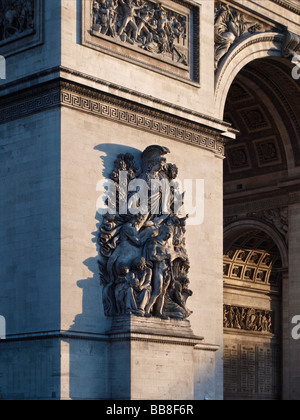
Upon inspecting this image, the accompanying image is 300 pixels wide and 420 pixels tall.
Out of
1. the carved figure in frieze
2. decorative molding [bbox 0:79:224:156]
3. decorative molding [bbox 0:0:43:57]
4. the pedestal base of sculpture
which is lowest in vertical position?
the pedestal base of sculpture

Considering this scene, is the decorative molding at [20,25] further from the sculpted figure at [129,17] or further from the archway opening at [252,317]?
the archway opening at [252,317]

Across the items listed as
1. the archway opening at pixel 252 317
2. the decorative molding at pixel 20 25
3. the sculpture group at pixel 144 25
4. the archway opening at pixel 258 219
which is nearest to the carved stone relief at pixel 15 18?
the decorative molding at pixel 20 25

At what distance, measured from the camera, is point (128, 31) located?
26.7 meters

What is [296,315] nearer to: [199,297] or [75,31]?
[199,297]

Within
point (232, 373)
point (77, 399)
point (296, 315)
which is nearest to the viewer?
point (77, 399)

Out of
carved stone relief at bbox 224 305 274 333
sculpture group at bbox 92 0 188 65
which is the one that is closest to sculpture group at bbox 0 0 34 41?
sculpture group at bbox 92 0 188 65

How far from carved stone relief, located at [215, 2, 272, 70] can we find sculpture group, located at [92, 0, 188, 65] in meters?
1.79

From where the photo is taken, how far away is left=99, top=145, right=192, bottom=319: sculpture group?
25203mm

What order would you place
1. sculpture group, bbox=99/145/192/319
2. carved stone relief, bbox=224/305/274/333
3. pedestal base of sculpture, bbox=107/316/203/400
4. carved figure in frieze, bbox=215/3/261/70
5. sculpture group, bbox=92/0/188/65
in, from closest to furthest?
1. pedestal base of sculpture, bbox=107/316/203/400
2. sculpture group, bbox=99/145/192/319
3. sculpture group, bbox=92/0/188/65
4. carved figure in frieze, bbox=215/3/261/70
5. carved stone relief, bbox=224/305/274/333

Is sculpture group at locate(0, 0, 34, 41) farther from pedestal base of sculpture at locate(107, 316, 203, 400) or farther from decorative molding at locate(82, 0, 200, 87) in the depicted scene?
pedestal base of sculpture at locate(107, 316, 203, 400)

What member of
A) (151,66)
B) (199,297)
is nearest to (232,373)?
(199,297)

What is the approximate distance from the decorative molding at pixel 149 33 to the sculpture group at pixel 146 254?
96.9 inches

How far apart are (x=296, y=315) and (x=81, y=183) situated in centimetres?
1290

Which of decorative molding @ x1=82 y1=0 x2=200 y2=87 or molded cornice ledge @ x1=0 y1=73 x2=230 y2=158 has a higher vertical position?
decorative molding @ x1=82 y1=0 x2=200 y2=87
